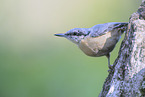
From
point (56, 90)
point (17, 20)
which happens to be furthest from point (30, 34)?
point (56, 90)

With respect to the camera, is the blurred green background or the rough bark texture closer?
the rough bark texture

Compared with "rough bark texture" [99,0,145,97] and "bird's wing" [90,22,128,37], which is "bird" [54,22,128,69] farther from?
"rough bark texture" [99,0,145,97]

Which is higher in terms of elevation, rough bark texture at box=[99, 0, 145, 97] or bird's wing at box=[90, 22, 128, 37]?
bird's wing at box=[90, 22, 128, 37]

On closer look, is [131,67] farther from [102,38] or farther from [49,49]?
[49,49]

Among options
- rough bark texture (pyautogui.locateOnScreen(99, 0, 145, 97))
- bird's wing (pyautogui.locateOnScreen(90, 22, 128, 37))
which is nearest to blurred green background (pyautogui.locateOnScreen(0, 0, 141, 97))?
bird's wing (pyautogui.locateOnScreen(90, 22, 128, 37))

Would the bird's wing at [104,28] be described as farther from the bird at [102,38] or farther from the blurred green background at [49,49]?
the blurred green background at [49,49]

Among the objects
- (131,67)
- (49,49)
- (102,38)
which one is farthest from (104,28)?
(49,49)
